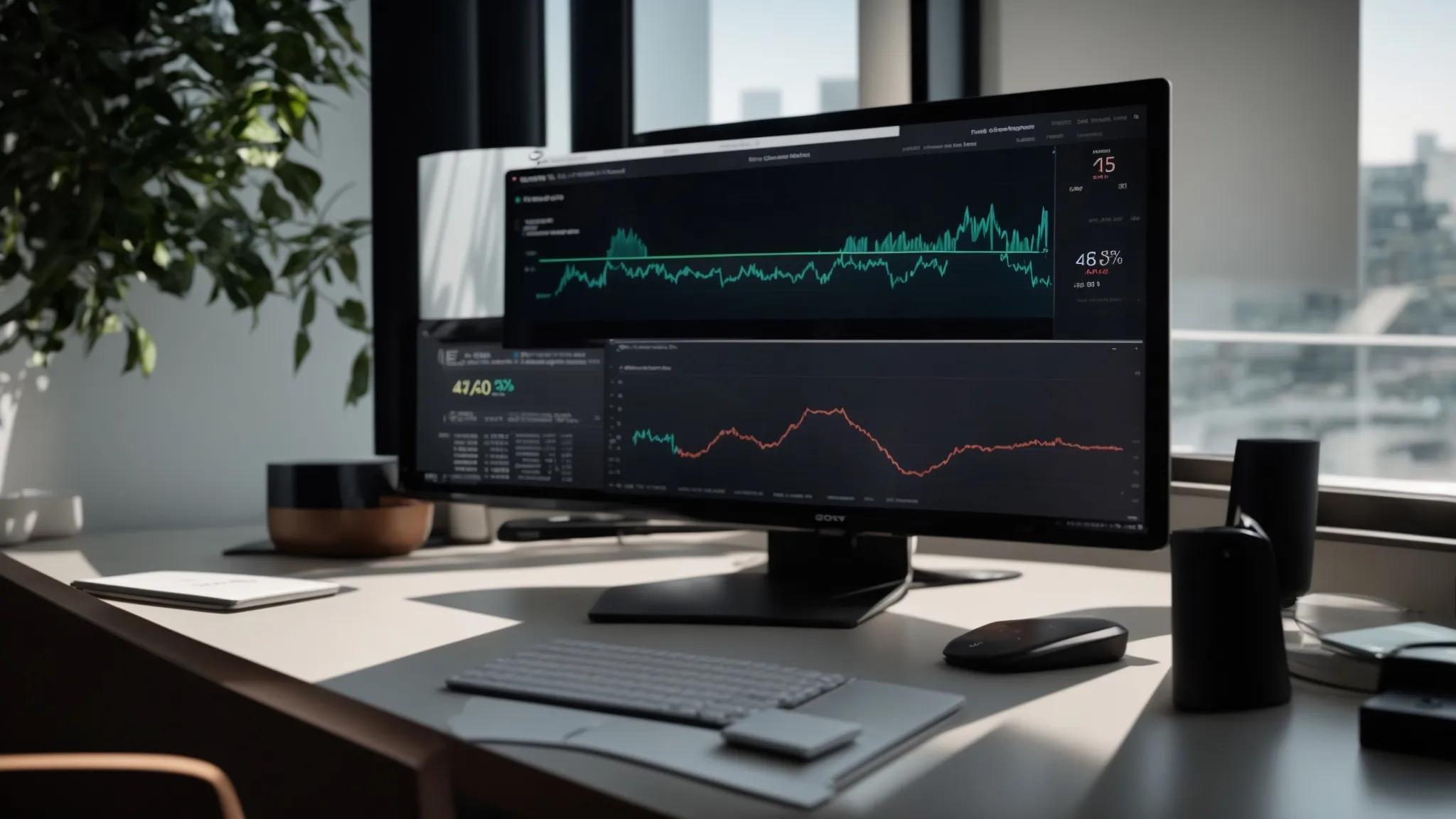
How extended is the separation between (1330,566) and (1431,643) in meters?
0.43

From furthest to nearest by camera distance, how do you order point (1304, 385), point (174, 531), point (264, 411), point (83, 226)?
→ point (1304, 385), point (264, 411), point (174, 531), point (83, 226)

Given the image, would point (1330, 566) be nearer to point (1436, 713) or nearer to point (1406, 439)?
point (1436, 713)

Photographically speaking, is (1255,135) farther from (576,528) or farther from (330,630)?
(330,630)

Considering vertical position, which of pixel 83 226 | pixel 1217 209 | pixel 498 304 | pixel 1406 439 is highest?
pixel 1217 209

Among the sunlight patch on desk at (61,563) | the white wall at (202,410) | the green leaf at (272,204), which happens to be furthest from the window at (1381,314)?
the sunlight patch on desk at (61,563)

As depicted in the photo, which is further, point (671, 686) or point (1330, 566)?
point (1330, 566)

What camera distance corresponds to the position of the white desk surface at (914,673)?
29.0 inches

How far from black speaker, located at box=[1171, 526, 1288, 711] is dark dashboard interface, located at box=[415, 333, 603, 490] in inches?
27.1

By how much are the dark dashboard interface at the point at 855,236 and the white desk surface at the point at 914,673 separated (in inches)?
11.7

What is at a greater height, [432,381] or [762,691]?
[432,381]

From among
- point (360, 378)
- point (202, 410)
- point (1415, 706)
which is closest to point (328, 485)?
point (360, 378)

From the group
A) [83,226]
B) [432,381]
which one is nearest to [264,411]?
[83,226]

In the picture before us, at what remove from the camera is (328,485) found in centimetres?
168

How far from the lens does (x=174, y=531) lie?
198 centimetres
